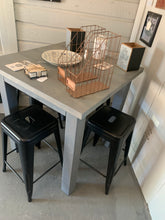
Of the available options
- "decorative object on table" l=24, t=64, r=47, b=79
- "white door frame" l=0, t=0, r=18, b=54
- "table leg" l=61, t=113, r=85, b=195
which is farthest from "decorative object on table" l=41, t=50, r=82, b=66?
"white door frame" l=0, t=0, r=18, b=54

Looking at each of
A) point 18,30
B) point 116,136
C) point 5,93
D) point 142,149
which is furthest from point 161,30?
point 18,30

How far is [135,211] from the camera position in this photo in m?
1.39

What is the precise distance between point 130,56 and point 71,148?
2.66 feet

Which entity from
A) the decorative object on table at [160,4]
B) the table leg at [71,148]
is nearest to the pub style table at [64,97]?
the table leg at [71,148]

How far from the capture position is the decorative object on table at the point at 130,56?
1238mm

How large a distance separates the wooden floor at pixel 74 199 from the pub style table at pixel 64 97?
12 cm

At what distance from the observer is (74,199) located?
1.41 metres

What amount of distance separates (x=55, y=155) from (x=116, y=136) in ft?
2.70

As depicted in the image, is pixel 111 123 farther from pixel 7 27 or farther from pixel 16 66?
pixel 7 27

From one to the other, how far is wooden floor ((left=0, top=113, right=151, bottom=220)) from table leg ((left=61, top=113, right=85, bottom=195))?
12cm

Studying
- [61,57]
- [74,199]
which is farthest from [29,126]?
[74,199]

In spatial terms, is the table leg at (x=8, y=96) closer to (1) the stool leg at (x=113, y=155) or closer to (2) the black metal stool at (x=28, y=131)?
(2) the black metal stool at (x=28, y=131)

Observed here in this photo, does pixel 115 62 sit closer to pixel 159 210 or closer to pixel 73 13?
pixel 73 13

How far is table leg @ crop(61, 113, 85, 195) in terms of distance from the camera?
99cm
